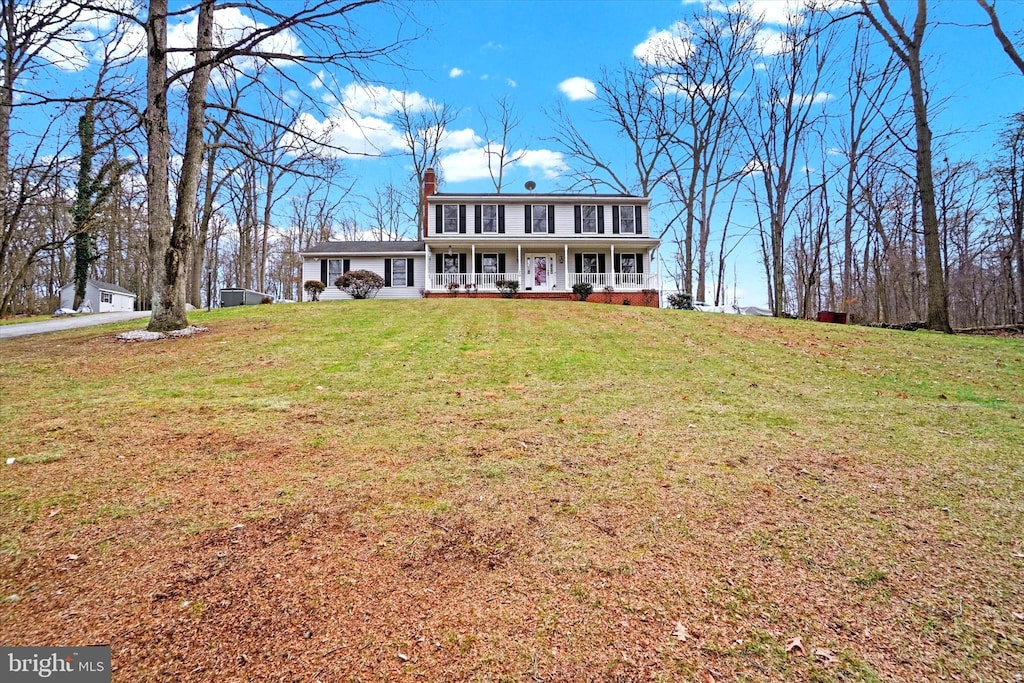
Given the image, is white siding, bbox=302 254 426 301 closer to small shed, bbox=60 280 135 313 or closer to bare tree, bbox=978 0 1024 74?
small shed, bbox=60 280 135 313

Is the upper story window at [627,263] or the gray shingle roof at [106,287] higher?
the upper story window at [627,263]

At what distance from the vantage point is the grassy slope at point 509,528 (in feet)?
6.66

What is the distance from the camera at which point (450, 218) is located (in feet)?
80.4

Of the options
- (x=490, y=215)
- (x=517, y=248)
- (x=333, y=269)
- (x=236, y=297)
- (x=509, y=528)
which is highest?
(x=490, y=215)

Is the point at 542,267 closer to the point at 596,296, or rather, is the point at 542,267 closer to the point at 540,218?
the point at 540,218

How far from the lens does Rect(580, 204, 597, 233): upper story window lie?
24719 mm

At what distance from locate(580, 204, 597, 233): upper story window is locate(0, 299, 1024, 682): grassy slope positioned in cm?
1960

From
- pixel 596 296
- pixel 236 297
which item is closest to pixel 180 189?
pixel 236 297

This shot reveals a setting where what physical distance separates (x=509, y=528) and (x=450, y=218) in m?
23.2

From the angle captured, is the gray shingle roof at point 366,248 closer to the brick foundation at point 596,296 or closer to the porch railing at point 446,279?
the porch railing at point 446,279

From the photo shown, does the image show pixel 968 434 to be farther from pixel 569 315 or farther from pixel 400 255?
pixel 400 255

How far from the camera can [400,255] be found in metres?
24.2

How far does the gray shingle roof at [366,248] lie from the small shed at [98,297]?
13.8 meters

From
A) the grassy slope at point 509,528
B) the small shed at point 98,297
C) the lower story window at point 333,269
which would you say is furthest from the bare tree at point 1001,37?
the small shed at point 98,297
